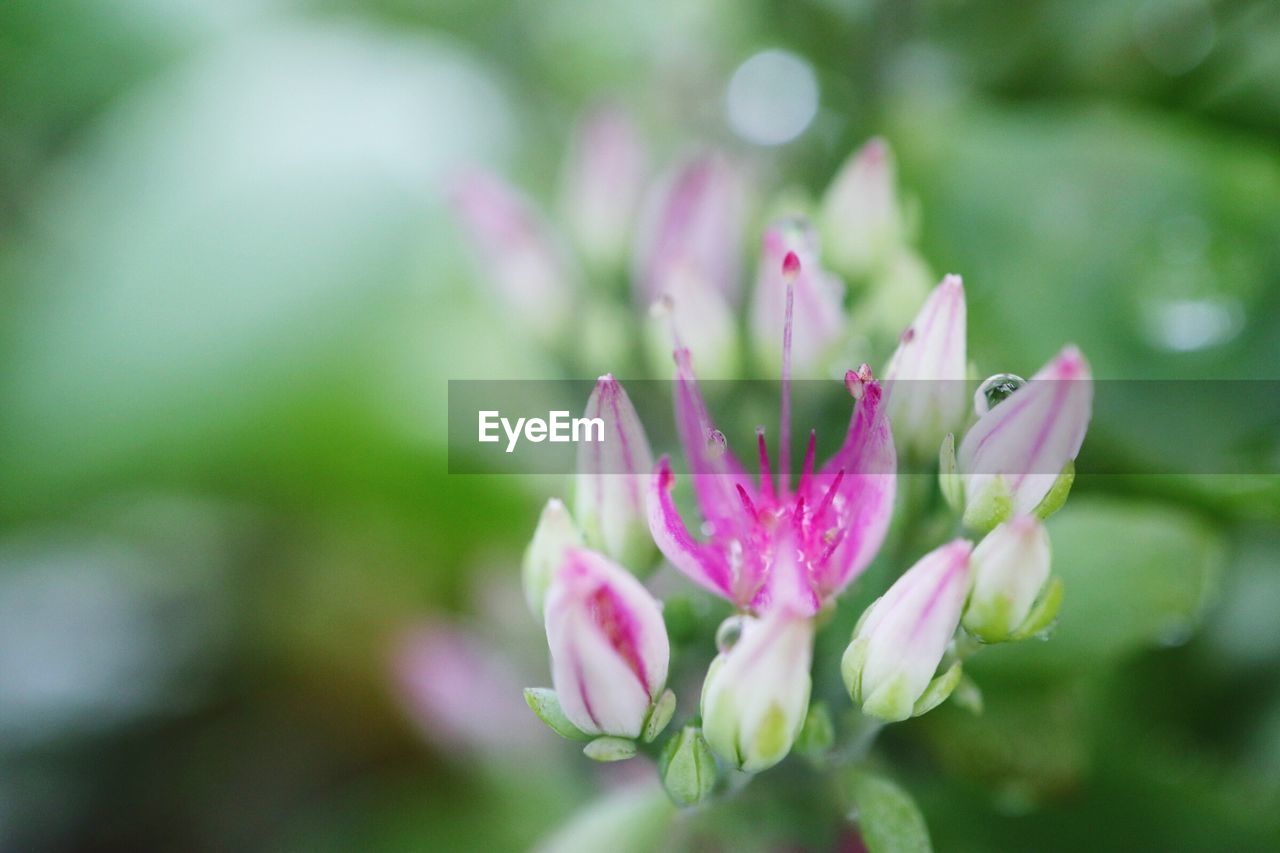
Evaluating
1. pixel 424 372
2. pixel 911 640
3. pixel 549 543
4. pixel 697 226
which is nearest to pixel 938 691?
pixel 911 640

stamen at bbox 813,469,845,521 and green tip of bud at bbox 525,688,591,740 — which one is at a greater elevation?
stamen at bbox 813,469,845,521

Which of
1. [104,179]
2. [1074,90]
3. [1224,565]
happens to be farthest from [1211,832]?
[104,179]

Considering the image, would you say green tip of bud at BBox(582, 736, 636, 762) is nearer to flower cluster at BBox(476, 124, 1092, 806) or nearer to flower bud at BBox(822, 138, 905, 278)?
flower cluster at BBox(476, 124, 1092, 806)

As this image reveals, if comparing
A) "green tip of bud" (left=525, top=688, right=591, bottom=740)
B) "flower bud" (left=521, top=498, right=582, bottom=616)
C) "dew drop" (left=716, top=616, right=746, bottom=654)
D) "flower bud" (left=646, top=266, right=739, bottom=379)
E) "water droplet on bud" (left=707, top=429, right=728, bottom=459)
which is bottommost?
"green tip of bud" (left=525, top=688, right=591, bottom=740)

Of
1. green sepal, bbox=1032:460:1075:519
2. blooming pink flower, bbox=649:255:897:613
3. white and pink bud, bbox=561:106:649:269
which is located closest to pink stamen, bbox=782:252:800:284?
blooming pink flower, bbox=649:255:897:613

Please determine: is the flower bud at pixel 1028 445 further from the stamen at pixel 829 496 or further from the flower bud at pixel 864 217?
the flower bud at pixel 864 217

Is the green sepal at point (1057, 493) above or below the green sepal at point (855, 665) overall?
above

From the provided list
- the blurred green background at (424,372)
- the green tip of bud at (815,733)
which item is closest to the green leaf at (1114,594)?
the blurred green background at (424,372)
